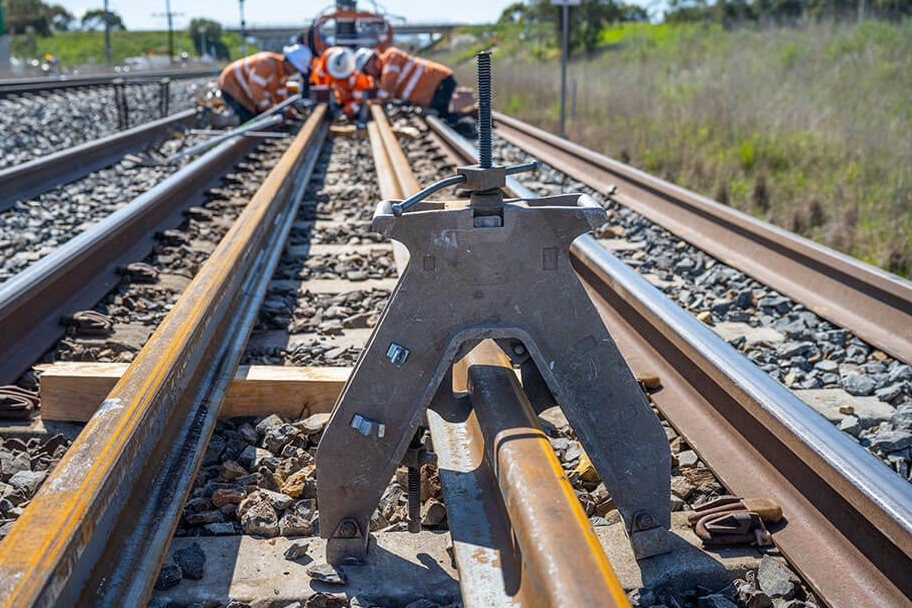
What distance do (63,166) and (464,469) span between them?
7.38 m

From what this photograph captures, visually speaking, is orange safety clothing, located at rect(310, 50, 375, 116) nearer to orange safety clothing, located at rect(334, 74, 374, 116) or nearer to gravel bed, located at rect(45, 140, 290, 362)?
orange safety clothing, located at rect(334, 74, 374, 116)

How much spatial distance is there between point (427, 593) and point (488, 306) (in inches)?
27.2

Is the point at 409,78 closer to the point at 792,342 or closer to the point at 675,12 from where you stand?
the point at 792,342

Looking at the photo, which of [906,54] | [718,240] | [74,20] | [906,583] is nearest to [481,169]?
[906,583]

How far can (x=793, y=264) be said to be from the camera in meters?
4.94

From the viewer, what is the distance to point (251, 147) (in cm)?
1129

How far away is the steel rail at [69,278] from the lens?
3721 mm

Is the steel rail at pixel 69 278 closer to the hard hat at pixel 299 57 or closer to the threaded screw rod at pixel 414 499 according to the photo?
the threaded screw rod at pixel 414 499

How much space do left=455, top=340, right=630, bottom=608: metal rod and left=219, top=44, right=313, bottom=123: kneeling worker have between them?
46.8 ft

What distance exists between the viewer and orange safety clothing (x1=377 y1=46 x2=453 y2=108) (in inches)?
592

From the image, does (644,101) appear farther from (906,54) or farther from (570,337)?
(570,337)

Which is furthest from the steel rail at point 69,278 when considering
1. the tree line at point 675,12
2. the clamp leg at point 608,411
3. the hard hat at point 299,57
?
the tree line at point 675,12

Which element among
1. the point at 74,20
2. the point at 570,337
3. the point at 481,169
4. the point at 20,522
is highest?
the point at 74,20

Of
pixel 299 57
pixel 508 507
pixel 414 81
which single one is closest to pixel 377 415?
pixel 508 507
